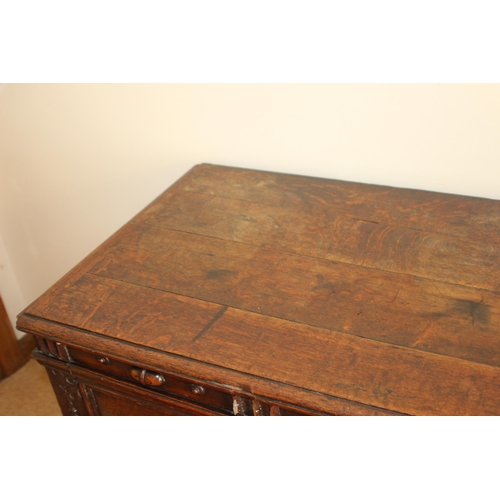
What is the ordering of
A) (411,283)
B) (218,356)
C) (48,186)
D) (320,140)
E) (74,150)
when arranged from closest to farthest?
(218,356) < (411,283) < (320,140) < (74,150) < (48,186)

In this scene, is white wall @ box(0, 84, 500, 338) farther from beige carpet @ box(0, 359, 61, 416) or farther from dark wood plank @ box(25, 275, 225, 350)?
dark wood plank @ box(25, 275, 225, 350)

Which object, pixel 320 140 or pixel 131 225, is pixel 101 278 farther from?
pixel 320 140

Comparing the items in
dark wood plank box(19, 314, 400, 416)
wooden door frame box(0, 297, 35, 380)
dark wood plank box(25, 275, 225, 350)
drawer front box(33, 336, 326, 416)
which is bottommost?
wooden door frame box(0, 297, 35, 380)

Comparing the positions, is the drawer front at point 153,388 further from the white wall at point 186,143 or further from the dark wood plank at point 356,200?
the white wall at point 186,143

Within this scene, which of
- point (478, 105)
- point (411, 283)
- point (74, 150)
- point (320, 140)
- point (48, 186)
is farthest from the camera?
point (48, 186)

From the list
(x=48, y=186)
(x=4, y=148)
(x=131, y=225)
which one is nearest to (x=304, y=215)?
(x=131, y=225)

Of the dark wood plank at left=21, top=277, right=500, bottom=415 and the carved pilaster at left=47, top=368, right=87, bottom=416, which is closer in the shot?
the dark wood plank at left=21, top=277, right=500, bottom=415

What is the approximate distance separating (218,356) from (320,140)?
2.39 feet

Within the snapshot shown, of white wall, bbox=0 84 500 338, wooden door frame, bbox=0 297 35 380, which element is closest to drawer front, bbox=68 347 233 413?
white wall, bbox=0 84 500 338

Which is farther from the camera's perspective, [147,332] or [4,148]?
[4,148]

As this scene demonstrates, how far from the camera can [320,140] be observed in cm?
148

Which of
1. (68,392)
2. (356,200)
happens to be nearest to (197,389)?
(68,392)

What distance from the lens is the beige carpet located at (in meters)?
2.06

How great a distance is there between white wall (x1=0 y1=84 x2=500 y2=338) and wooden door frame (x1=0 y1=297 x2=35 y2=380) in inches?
4.5
